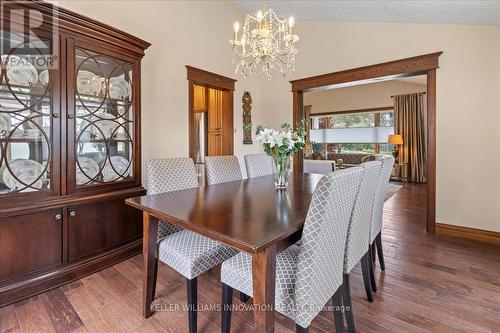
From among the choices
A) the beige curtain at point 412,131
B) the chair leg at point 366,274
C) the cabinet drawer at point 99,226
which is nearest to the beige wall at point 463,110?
the chair leg at point 366,274

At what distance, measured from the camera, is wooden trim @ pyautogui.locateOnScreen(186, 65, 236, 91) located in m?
3.61

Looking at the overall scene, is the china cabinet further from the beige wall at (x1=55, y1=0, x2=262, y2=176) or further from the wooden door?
the wooden door

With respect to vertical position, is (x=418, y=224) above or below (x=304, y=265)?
below

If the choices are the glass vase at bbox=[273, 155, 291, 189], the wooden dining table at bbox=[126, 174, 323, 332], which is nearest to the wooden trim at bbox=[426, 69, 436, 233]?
the wooden dining table at bbox=[126, 174, 323, 332]

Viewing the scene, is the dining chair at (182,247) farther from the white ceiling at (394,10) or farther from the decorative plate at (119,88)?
the white ceiling at (394,10)

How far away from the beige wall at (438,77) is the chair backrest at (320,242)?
2552mm

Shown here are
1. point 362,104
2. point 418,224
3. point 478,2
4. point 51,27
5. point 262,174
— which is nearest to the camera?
point 51,27

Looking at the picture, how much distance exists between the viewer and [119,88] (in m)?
2.49

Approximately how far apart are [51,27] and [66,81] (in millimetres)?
386

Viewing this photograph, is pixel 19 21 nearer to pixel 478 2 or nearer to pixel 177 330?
pixel 177 330

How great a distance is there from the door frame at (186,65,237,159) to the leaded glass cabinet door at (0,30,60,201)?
1.75 metres

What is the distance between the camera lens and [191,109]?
3598 mm

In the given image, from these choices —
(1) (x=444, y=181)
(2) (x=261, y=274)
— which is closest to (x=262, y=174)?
(2) (x=261, y=274)

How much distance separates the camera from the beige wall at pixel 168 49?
112 inches
